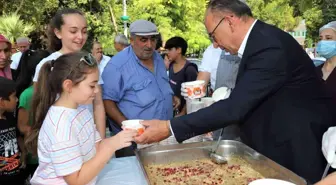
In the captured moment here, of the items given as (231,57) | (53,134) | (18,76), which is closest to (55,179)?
(53,134)

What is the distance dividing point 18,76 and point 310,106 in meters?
2.65

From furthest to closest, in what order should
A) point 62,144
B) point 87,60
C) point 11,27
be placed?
point 11,27
point 87,60
point 62,144

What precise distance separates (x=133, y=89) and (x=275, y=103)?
1.21 metres

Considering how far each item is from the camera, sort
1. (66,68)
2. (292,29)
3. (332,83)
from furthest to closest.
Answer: (292,29)
(332,83)
(66,68)

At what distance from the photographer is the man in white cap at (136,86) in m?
2.53

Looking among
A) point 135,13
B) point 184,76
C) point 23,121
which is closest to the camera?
point 23,121

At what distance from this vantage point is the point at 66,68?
59.5 inches

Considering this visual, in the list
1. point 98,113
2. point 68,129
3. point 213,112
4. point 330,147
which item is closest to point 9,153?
point 98,113

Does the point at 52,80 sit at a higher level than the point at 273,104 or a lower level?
higher

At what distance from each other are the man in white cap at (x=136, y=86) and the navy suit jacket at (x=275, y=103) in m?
0.90

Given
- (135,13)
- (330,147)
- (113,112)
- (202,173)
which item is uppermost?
(135,13)

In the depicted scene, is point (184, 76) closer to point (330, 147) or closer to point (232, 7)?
point (232, 7)

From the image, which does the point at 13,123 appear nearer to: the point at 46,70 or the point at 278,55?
the point at 46,70

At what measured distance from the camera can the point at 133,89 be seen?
8.34 ft
